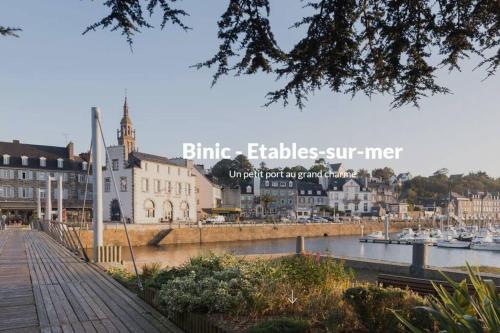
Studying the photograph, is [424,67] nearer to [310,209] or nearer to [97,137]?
[97,137]

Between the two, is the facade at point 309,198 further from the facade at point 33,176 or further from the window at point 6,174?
the window at point 6,174

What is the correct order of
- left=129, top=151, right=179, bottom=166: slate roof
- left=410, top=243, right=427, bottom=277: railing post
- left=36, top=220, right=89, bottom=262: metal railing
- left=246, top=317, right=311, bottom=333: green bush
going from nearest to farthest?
left=246, top=317, right=311, bottom=333: green bush
left=410, top=243, right=427, bottom=277: railing post
left=36, top=220, right=89, bottom=262: metal railing
left=129, top=151, right=179, bottom=166: slate roof

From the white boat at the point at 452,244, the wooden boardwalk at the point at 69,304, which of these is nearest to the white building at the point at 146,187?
the white boat at the point at 452,244

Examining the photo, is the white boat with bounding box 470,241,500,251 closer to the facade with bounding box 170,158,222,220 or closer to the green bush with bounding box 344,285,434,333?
the facade with bounding box 170,158,222,220

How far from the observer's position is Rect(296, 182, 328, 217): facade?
95.1 meters

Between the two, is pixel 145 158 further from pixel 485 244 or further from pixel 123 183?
pixel 485 244

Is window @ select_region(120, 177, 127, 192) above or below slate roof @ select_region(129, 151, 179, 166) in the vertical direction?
below

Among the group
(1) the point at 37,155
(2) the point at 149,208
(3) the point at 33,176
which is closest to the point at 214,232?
(2) the point at 149,208

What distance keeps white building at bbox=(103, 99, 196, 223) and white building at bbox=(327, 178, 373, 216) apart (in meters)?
41.9

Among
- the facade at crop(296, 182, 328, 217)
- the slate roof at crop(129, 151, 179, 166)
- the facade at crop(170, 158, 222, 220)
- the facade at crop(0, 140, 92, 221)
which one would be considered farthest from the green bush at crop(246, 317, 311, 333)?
the facade at crop(296, 182, 328, 217)

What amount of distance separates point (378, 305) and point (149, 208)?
57.3 meters

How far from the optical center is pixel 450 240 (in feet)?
168

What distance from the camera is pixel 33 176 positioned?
2304 inches

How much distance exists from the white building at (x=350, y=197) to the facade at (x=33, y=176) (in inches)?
2250
